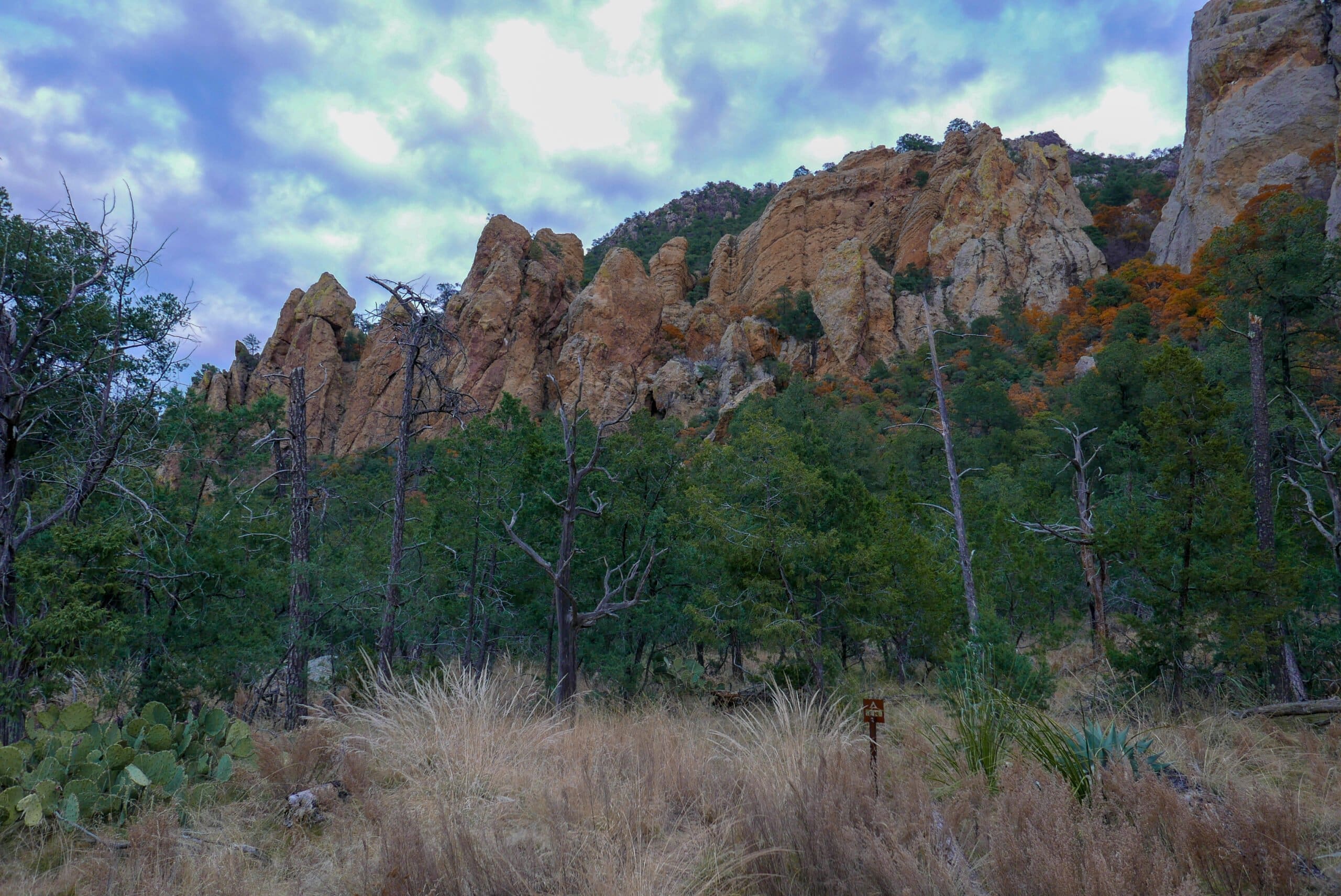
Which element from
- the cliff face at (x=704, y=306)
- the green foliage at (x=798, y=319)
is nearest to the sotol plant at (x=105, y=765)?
the cliff face at (x=704, y=306)

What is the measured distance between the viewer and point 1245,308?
52.6 ft

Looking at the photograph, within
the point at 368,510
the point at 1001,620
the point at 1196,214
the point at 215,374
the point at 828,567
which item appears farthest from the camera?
the point at 215,374

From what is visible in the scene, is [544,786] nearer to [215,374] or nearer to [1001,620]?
[1001,620]

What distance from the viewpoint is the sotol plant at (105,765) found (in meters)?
5.03

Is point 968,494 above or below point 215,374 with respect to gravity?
below

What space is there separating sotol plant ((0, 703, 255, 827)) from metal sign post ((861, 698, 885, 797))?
17.6 ft

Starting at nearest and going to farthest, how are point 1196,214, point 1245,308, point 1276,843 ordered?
point 1276,843 < point 1245,308 < point 1196,214

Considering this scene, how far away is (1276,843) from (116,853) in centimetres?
668

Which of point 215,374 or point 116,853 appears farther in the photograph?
point 215,374

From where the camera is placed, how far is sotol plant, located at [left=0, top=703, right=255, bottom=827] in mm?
5031

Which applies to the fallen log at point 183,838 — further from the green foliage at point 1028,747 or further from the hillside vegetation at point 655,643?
the green foliage at point 1028,747

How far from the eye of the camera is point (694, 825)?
436 cm

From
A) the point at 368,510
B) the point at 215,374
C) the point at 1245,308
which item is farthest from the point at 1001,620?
the point at 215,374

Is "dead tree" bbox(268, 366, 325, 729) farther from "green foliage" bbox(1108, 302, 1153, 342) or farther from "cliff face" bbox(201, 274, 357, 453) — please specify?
"cliff face" bbox(201, 274, 357, 453)
